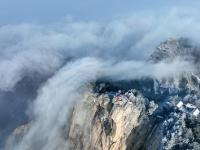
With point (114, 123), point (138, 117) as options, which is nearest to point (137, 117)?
point (138, 117)

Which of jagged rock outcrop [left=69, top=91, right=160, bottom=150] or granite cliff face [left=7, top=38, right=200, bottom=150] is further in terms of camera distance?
jagged rock outcrop [left=69, top=91, right=160, bottom=150]

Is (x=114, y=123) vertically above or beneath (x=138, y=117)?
beneath

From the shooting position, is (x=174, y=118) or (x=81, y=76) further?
(x=81, y=76)

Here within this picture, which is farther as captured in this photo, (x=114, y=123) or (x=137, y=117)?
(x=137, y=117)

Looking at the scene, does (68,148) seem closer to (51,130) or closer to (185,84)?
(51,130)

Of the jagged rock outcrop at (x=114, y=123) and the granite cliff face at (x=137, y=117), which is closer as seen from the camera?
the granite cliff face at (x=137, y=117)

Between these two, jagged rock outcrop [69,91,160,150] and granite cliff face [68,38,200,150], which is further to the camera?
jagged rock outcrop [69,91,160,150]

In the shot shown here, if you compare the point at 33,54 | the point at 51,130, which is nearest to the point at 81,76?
the point at 51,130

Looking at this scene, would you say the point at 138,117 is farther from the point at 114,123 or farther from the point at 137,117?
the point at 114,123
